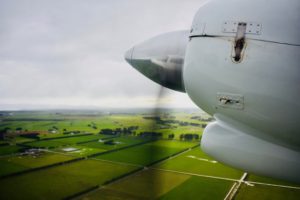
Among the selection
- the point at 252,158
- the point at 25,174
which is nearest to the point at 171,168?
the point at 25,174

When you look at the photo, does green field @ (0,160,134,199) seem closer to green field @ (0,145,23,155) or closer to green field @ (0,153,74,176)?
green field @ (0,153,74,176)

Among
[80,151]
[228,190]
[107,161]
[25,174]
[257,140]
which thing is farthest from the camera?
[80,151]

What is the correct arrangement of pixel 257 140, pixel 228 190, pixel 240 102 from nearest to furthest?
1. pixel 240 102
2. pixel 257 140
3. pixel 228 190

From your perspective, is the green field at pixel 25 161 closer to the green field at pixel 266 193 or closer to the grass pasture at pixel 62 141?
the grass pasture at pixel 62 141

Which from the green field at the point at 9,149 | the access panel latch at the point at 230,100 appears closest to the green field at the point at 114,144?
the green field at the point at 9,149

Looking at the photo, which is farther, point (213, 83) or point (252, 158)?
point (252, 158)

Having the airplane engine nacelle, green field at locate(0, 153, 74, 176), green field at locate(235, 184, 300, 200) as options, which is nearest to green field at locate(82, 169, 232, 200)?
green field at locate(235, 184, 300, 200)

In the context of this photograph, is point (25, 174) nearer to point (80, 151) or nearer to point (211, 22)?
point (80, 151)
